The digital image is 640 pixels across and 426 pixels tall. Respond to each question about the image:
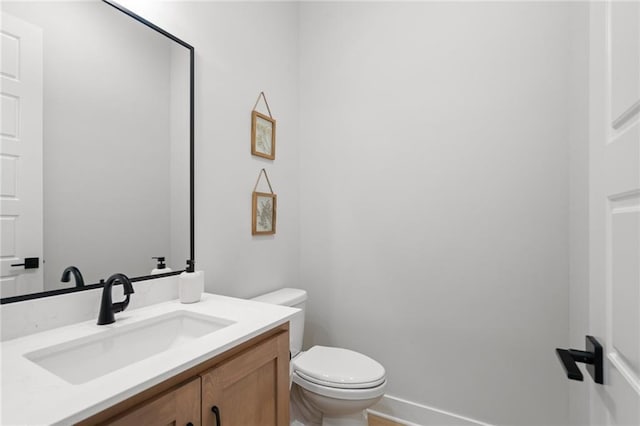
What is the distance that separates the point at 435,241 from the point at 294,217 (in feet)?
3.05

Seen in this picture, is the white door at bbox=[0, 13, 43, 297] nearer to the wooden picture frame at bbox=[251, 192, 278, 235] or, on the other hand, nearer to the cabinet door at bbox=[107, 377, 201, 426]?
the cabinet door at bbox=[107, 377, 201, 426]

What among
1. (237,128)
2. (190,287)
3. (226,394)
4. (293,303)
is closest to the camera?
(226,394)

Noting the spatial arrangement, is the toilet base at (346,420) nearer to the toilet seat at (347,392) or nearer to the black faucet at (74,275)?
the toilet seat at (347,392)

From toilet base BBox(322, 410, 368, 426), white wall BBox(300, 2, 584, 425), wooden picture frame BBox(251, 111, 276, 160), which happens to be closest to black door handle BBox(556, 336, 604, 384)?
white wall BBox(300, 2, 584, 425)

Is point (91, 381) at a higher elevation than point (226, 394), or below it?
higher

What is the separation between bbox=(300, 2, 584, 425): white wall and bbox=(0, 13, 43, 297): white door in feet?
4.84

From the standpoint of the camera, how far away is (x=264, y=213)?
1.87 meters

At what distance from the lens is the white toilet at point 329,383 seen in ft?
4.60

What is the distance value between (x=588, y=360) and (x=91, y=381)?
1000 millimetres

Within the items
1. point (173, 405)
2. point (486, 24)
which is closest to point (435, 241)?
point (486, 24)

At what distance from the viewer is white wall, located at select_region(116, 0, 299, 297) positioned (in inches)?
57.9

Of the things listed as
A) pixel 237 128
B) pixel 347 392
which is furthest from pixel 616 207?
pixel 237 128

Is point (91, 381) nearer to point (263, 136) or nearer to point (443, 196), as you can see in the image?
point (263, 136)

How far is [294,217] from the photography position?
2.18 metres
